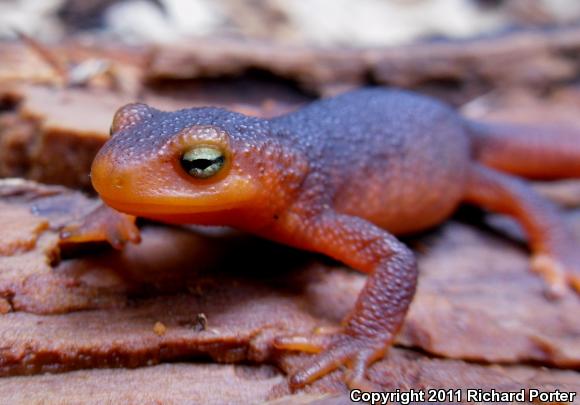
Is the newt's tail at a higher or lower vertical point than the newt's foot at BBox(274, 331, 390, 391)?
higher

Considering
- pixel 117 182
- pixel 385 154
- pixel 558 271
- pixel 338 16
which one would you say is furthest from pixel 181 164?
pixel 338 16

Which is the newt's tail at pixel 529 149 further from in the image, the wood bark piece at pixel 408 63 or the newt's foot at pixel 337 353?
the newt's foot at pixel 337 353

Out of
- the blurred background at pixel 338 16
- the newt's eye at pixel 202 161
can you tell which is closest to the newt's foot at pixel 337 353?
the newt's eye at pixel 202 161

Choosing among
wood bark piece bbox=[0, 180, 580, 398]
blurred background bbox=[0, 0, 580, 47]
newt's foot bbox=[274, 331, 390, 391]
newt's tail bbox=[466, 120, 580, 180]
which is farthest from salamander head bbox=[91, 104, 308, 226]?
blurred background bbox=[0, 0, 580, 47]

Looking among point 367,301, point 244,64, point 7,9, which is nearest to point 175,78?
point 244,64

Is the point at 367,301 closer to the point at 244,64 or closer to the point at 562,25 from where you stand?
the point at 244,64

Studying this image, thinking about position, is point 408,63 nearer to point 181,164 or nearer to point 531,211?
point 531,211

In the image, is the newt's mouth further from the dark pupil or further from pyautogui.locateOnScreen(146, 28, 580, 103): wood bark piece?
pyautogui.locateOnScreen(146, 28, 580, 103): wood bark piece
